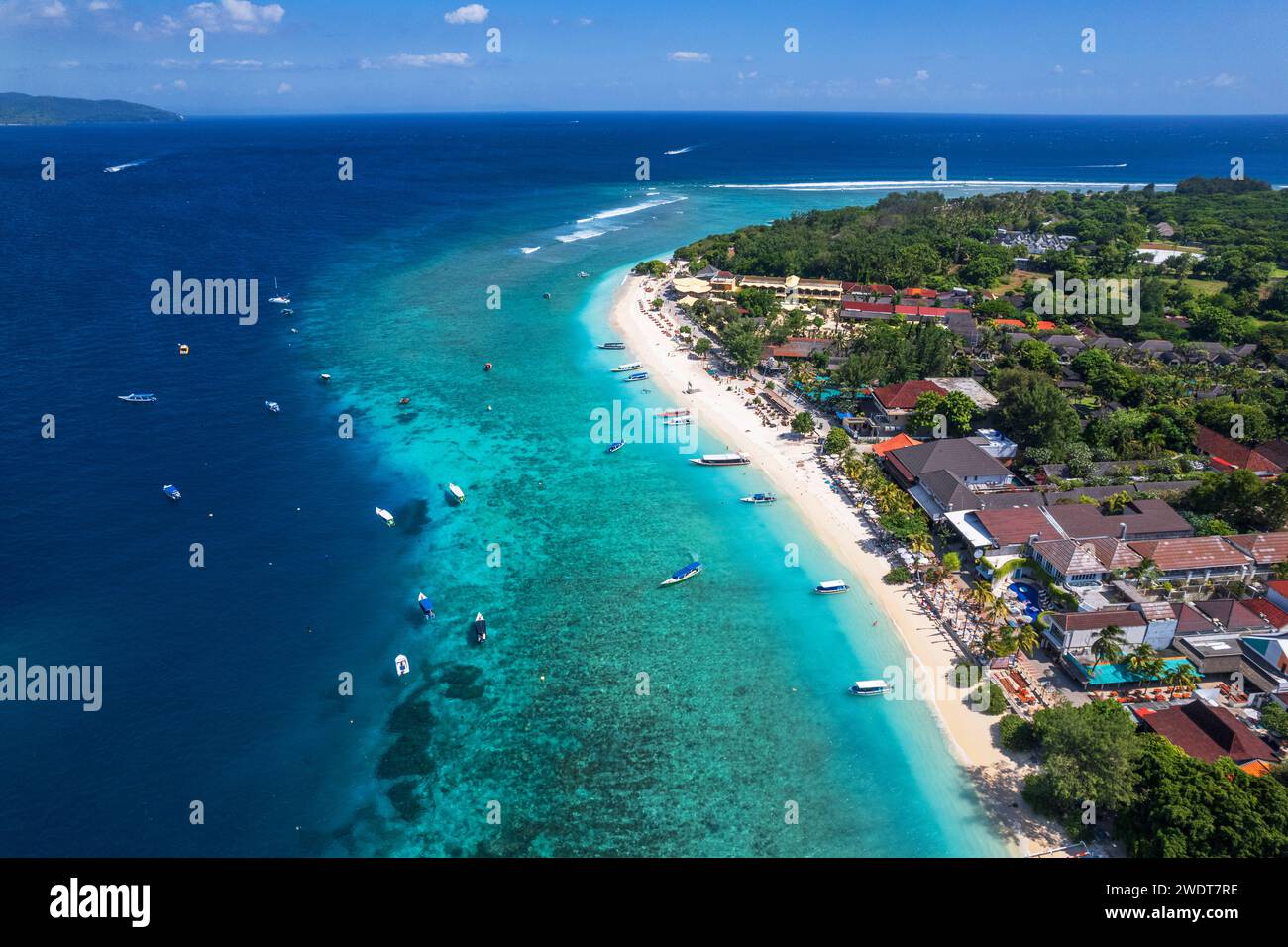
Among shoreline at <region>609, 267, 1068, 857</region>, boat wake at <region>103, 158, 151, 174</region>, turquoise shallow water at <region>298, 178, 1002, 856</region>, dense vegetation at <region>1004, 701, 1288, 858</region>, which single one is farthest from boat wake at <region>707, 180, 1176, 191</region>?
dense vegetation at <region>1004, 701, 1288, 858</region>

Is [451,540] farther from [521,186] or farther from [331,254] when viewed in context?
[521,186]

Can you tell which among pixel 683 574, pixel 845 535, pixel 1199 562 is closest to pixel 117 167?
pixel 683 574

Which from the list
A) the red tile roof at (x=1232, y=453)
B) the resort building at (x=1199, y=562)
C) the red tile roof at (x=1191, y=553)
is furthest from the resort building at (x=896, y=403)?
the resort building at (x=1199, y=562)

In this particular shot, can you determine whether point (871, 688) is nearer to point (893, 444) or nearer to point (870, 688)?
point (870, 688)

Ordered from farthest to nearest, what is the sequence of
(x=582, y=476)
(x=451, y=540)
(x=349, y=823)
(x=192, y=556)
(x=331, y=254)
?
1. (x=331, y=254)
2. (x=582, y=476)
3. (x=451, y=540)
4. (x=192, y=556)
5. (x=349, y=823)

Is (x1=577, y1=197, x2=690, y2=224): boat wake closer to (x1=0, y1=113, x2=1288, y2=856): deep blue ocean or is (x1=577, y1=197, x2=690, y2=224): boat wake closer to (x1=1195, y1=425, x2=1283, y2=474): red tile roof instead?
(x1=0, y1=113, x2=1288, y2=856): deep blue ocean
